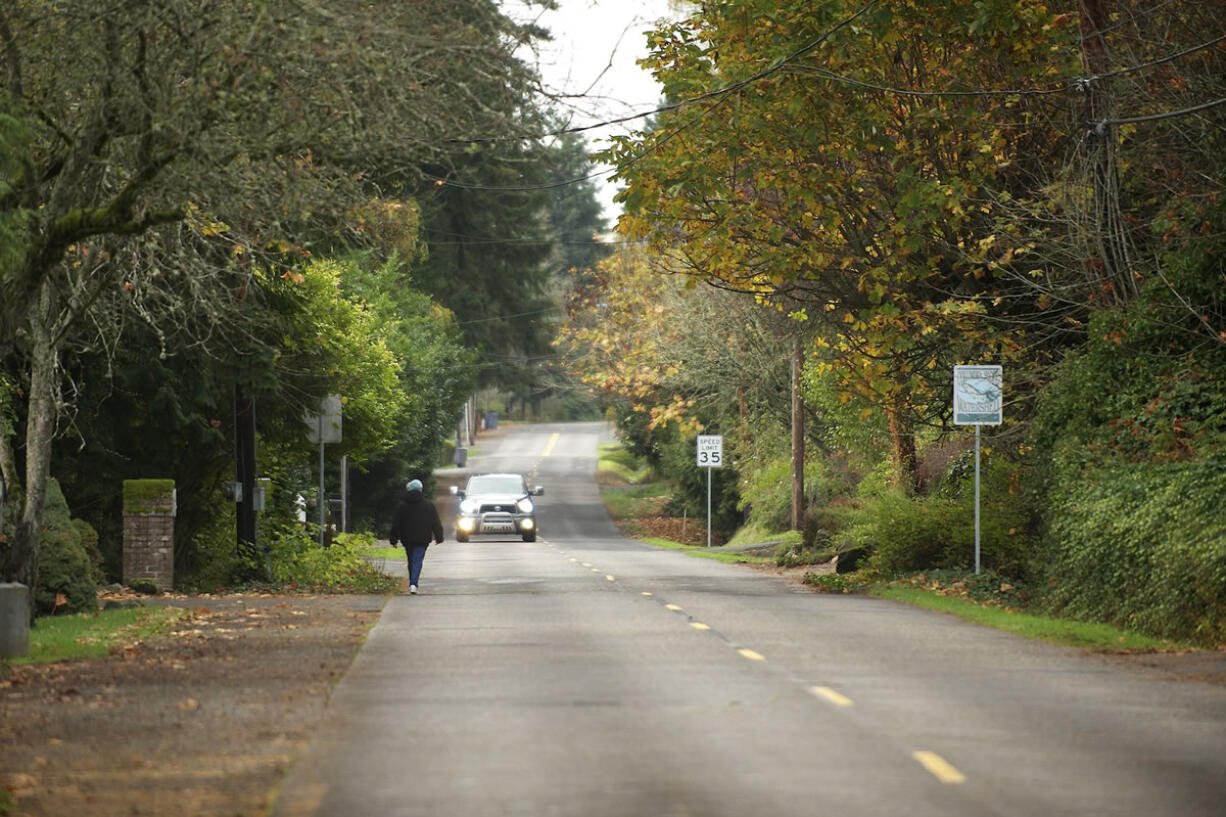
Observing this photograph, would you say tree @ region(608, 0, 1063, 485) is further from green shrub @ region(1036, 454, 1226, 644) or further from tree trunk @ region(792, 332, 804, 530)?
tree trunk @ region(792, 332, 804, 530)

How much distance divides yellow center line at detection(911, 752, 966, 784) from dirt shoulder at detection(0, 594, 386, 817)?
3.49 meters

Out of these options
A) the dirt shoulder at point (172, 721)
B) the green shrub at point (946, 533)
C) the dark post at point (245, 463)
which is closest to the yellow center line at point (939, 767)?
the dirt shoulder at point (172, 721)

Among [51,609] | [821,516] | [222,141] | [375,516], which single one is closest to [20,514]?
[51,609]

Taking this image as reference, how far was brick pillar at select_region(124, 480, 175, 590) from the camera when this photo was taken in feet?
94.3

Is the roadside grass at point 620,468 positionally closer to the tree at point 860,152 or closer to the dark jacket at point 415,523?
the dark jacket at point 415,523

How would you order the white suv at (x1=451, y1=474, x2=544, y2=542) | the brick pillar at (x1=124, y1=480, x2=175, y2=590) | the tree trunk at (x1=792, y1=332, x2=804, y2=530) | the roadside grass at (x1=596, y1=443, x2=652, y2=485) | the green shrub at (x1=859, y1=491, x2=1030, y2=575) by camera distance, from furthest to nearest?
the roadside grass at (x1=596, y1=443, x2=652, y2=485) < the white suv at (x1=451, y1=474, x2=544, y2=542) < the tree trunk at (x1=792, y1=332, x2=804, y2=530) < the brick pillar at (x1=124, y1=480, x2=175, y2=590) < the green shrub at (x1=859, y1=491, x2=1030, y2=575)

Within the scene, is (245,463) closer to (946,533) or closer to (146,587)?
(146,587)

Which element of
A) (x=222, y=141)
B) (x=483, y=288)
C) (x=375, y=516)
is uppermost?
(x=483, y=288)

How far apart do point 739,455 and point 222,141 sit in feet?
145

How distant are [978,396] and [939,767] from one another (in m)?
16.1

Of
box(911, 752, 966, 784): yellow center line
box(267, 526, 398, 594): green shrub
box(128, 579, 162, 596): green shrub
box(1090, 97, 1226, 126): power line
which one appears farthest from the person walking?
box(911, 752, 966, 784): yellow center line

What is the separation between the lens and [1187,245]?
872 inches

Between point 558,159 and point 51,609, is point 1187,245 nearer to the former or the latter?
point 558,159

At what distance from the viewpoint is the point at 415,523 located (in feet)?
91.8
